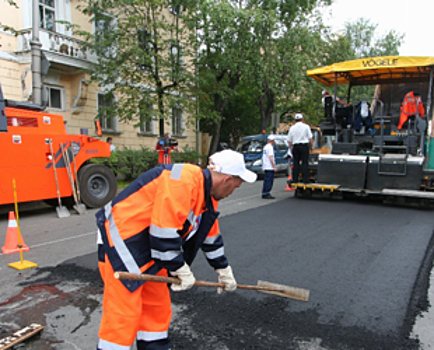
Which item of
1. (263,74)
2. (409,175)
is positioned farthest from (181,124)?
(409,175)

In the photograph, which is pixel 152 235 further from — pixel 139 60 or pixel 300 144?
pixel 139 60

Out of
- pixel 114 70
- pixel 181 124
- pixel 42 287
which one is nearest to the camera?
pixel 42 287

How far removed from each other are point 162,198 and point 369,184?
718 cm

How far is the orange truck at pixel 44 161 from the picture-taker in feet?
23.1

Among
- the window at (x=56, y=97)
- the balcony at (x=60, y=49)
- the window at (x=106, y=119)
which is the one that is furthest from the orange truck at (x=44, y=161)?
the window at (x=106, y=119)

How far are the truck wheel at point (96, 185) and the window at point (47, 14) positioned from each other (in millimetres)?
8748

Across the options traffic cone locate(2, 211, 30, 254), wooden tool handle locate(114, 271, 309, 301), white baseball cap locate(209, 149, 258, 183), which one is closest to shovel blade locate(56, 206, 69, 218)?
traffic cone locate(2, 211, 30, 254)

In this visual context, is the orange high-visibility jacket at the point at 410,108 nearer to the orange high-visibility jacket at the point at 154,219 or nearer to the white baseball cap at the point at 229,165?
the white baseball cap at the point at 229,165

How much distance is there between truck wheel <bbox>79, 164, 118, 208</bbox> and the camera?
8336mm

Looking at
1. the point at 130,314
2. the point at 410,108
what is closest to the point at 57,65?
the point at 410,108

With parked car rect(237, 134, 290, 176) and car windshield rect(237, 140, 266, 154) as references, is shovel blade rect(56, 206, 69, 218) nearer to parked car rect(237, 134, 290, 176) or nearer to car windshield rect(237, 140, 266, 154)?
parked car rect(237, 134, 290, 176)

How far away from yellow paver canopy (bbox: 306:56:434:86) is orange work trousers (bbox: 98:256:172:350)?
7856 millimetres

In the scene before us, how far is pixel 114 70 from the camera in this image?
14.0 meters

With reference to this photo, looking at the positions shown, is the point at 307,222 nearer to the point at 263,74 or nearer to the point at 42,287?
the point at 42,287
